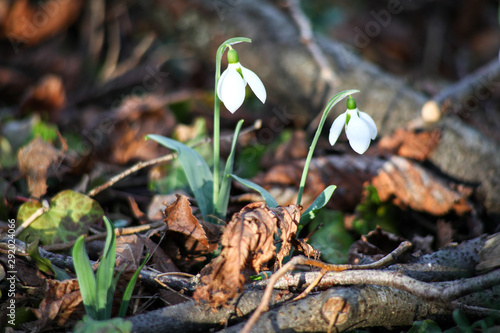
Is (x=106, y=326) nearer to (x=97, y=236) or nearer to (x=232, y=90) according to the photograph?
(x=97, y=236)

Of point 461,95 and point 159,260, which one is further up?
point 461,95

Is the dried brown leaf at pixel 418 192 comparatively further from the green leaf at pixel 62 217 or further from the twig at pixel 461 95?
the green leaf at pixel 62 217

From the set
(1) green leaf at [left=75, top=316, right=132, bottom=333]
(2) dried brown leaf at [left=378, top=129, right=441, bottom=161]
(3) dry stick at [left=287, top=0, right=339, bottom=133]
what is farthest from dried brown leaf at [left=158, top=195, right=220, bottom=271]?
(3) dry stick at [left=287, top=0, right=339, bottom=133]

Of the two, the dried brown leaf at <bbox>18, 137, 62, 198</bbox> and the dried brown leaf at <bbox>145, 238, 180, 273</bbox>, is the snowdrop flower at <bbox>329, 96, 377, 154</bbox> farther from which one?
the dried brown leaf at <bbox>18, 137, 62, 198</bbox>

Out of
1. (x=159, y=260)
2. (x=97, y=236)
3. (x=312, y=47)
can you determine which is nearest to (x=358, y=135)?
(x=159, y=260)

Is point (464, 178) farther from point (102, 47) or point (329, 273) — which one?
point (102, 47)
